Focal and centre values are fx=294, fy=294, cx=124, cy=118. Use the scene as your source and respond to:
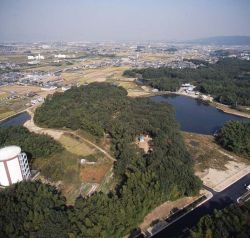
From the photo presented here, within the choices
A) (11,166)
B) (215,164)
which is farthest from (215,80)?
(11,166)

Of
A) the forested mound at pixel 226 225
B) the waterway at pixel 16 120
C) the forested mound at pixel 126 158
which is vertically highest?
the forested mound at pixel 226 225

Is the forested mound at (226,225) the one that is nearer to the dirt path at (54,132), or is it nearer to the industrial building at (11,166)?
the dirt path at (54,132)

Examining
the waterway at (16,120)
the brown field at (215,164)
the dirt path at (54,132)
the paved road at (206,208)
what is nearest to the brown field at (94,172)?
the dirt path at (54,132)

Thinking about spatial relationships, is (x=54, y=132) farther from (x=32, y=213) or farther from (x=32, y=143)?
(x=32, y=213)

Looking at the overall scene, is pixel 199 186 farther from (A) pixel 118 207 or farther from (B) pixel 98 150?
(B) pixel 98 150

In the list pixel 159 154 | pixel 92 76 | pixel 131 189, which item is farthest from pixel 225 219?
pixel 92 76

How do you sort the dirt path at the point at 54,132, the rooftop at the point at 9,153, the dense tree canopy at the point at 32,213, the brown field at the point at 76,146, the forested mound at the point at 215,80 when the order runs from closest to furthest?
the dense tree canopy at the point at 32,213, the rooftop at the point at 9,153, the brown field at the point at 76,146, the dirt path at the point at 54,132, the forested mound at the point at 215,80
